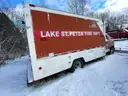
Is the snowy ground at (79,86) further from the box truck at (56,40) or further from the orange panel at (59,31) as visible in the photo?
the orange panel at (59,31)

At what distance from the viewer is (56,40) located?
202 inches

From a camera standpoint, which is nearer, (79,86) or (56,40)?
(79,86)

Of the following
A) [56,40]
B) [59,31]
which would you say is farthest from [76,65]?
[59,31]

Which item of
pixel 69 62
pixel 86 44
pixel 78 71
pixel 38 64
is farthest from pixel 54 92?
pixel 86 44

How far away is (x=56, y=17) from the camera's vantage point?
5191 mm

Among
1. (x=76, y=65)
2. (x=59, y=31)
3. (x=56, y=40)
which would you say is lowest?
(x=76, y=65)

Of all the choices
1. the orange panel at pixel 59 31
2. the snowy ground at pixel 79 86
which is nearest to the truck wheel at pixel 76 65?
the snowy ground at pixel 79 86

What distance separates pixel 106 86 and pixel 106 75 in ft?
3.47

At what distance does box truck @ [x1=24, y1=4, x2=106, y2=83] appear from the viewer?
14.5ft

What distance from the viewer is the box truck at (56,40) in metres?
4.42

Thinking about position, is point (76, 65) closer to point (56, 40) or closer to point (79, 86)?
point (79, 86)

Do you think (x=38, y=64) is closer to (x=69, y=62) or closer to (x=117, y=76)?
(x=69, y=62)

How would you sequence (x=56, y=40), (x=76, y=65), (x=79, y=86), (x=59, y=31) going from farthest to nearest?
1. (x=76, y=65)
2. (x=59, y=31)
3. (x=56, y=40)
4. (x=79, y=86)

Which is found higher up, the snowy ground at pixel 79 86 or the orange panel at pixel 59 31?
the orange panel at pixel 59 31
